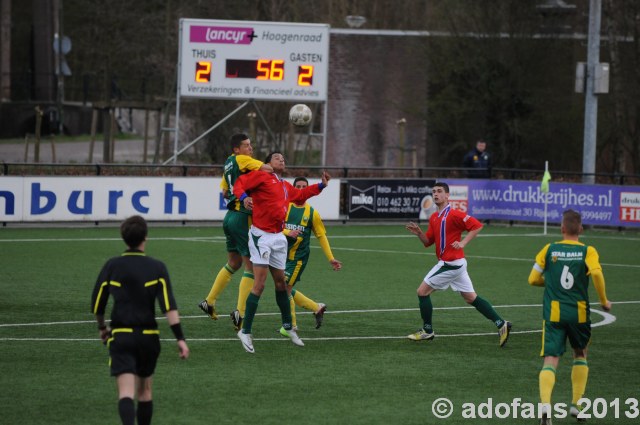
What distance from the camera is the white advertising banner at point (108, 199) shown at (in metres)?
26.0

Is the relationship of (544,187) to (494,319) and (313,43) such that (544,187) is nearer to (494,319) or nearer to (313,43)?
(313,43)

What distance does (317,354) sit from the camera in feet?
40.7

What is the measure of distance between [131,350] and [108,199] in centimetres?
1942

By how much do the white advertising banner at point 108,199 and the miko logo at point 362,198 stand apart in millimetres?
1477

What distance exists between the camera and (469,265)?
71.3 feet

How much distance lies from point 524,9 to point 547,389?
30304 mm

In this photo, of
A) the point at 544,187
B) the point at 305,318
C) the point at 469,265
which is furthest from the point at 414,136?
the point at 305,318

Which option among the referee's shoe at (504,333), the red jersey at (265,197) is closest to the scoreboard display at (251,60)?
the red jersey at (265,197)

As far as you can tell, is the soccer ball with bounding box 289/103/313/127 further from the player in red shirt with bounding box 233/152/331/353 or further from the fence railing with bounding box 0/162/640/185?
the player in red shirt with bounding box 233/152/331/353

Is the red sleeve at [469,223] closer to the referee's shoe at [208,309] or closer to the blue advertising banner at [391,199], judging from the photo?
the referee's shoe at [208,309]

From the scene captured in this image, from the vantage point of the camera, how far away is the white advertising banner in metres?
26.0

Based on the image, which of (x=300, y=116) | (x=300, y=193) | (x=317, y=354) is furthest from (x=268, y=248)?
(x=300, y=116)

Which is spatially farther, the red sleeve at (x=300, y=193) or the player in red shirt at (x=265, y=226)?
the red sleeve at (x=300, y=193)

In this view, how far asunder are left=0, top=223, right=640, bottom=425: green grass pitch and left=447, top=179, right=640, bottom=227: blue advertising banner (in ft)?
24.0
